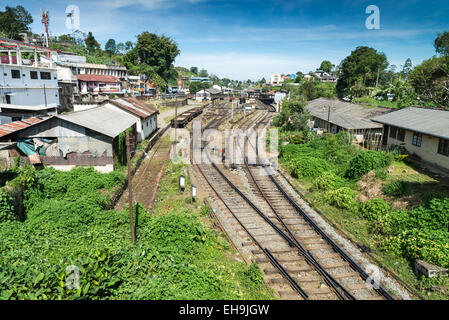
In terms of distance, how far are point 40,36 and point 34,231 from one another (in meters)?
95.7

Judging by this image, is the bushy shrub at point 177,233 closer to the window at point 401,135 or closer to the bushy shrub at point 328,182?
the bushy shrub at point 328,182

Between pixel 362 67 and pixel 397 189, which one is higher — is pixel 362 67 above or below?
above

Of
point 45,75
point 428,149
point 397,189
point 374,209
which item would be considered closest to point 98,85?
point 45,75

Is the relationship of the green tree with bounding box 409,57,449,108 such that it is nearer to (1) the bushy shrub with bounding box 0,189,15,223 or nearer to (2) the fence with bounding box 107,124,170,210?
(2) the fence with bounding box 107,124,170,210

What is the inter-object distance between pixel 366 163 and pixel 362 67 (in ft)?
158

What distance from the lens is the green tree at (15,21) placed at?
215 feet

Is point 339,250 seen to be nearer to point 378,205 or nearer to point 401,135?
point 378,205

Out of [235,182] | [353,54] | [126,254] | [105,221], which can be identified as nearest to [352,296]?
[126,254]

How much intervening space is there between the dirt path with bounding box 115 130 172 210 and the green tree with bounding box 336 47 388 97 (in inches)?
1844

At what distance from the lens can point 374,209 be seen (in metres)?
14.1

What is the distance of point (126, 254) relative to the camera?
923 centimetres

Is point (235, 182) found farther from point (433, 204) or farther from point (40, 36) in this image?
point (40, 36)

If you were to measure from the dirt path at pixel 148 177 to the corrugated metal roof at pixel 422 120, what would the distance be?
17481 mm

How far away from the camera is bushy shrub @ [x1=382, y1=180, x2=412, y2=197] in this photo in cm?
1555
